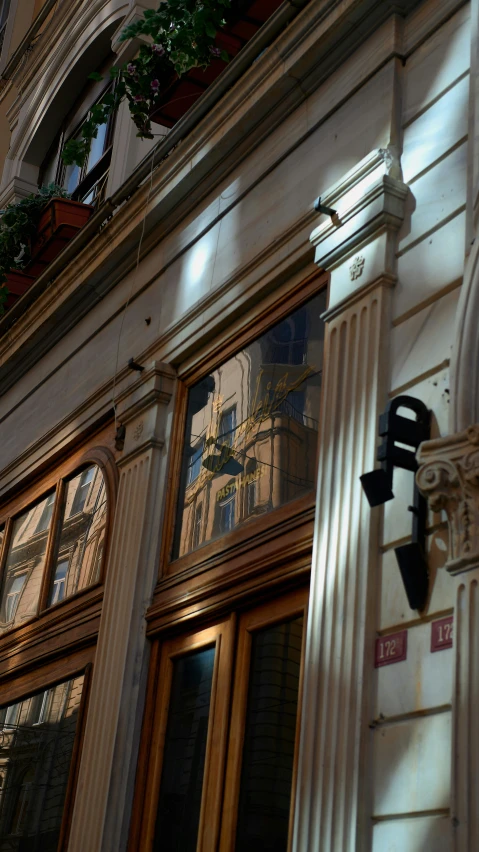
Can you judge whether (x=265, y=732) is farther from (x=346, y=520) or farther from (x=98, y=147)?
(x=98, y=147)

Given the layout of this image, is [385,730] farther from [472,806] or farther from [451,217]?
[451,217]

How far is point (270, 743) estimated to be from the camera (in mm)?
6016

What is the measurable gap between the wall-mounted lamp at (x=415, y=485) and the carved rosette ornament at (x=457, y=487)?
7.5 inches

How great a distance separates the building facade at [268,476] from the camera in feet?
16.1

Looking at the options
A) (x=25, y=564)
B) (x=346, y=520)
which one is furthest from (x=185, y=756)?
(x=25, y=564)

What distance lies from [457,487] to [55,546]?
5.81 metres

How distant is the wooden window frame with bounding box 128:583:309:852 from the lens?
6156mm

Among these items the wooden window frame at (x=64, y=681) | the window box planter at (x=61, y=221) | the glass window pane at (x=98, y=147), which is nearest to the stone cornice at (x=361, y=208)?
the wooden window frame at (x=64, y=681)

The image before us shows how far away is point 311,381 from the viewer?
670 cm

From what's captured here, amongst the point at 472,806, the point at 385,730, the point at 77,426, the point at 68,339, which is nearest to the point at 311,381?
the point at 385,730

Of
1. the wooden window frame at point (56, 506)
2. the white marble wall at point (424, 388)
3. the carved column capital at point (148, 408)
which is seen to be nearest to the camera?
the white marble wall at point (424, 388)

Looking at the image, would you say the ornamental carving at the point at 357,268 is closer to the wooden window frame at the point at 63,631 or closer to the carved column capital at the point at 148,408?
the carved column capital at the point at 148,408

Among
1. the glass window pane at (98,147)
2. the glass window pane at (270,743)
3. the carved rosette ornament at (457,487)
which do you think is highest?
the glass window pane at (98,147)

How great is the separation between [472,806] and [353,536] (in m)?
1.52
